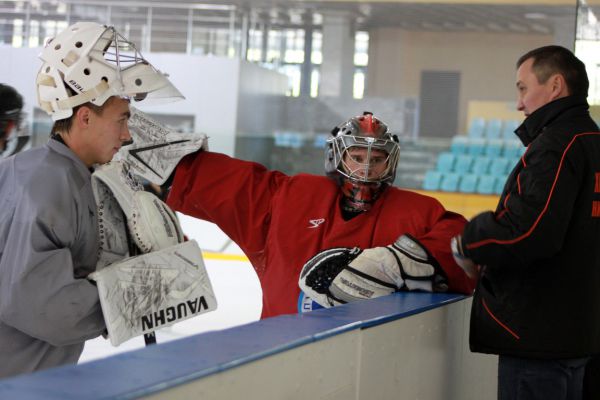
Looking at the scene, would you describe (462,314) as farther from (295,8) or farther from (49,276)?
(295,8)

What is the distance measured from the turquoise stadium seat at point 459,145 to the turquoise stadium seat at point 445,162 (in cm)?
10

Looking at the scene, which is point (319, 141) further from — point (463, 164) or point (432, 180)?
point (463, 164)

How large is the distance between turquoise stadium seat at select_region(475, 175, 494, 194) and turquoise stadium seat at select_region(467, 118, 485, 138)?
1.81 ft

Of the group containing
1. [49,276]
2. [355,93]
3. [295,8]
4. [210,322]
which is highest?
[295,8]

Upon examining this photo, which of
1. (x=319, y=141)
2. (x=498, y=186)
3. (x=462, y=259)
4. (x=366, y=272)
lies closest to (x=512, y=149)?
(x=498, y=186)

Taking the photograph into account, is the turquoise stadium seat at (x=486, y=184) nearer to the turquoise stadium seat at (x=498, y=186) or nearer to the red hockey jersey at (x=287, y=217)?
the turquoise stadium seat at (x=498, y=186)

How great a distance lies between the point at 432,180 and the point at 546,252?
8.40 m

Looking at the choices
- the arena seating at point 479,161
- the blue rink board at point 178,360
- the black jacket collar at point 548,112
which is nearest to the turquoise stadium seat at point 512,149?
the arena seating at point 479,161

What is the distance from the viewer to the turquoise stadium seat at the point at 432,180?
1011 centimetres

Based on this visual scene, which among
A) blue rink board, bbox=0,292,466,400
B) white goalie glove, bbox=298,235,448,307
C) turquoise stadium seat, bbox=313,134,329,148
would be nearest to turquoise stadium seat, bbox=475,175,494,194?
turquoise stadium seat, bbox=313,134,329,148

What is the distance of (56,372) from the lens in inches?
44.0

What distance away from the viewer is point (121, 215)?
1.81 metres

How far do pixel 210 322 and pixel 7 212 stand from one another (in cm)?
376

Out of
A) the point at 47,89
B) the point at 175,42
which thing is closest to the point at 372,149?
the point at 47,89
